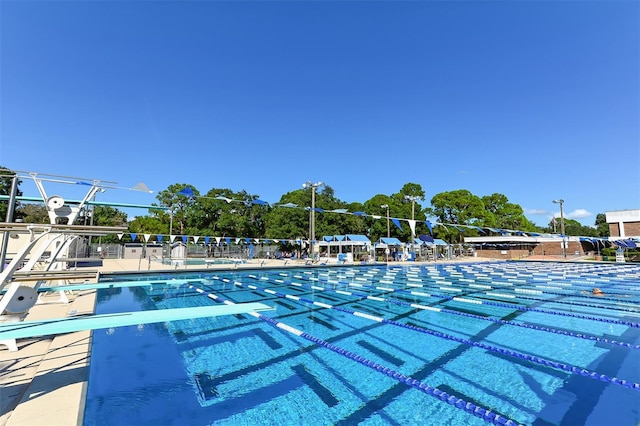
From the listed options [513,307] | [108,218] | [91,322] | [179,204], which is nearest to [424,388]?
[91,322]

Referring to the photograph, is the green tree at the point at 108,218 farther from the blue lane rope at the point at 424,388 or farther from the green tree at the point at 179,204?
Result: the blue lane rope at the point at 424,388

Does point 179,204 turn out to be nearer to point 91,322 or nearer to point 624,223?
point 91,322

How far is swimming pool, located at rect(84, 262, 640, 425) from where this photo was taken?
3.13 meters

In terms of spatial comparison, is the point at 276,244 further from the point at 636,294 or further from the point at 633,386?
the point at 633,386

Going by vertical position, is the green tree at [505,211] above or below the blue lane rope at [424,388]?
above

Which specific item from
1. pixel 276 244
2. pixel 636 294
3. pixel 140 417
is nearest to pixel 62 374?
pixel 140 417

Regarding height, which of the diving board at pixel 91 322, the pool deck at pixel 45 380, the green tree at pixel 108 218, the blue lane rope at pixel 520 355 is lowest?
the blue lane rope at pixel 520 355

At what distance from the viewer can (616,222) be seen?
3241cm

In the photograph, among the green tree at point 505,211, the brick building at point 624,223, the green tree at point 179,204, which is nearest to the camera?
the brick building at point 624,223

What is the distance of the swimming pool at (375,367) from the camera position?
10.3ft

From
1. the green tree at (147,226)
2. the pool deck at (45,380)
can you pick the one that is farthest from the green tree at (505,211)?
the pool deck at (45,380)

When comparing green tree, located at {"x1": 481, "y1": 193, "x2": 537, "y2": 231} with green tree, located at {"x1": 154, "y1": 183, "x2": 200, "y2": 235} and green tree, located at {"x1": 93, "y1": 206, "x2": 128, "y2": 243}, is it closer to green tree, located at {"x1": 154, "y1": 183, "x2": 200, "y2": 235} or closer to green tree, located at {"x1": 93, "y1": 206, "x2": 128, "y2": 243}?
green tree, located at {"x1": 154, "y1": 183, "x2": 200, "y2": 235}

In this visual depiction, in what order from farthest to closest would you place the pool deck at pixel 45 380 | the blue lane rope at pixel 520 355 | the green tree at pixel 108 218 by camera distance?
the green tree at pixel 108 218
the blue lane rope at pixel 520 355
the pool deck at pixel 45 380

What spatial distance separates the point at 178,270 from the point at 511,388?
49.2 ft
